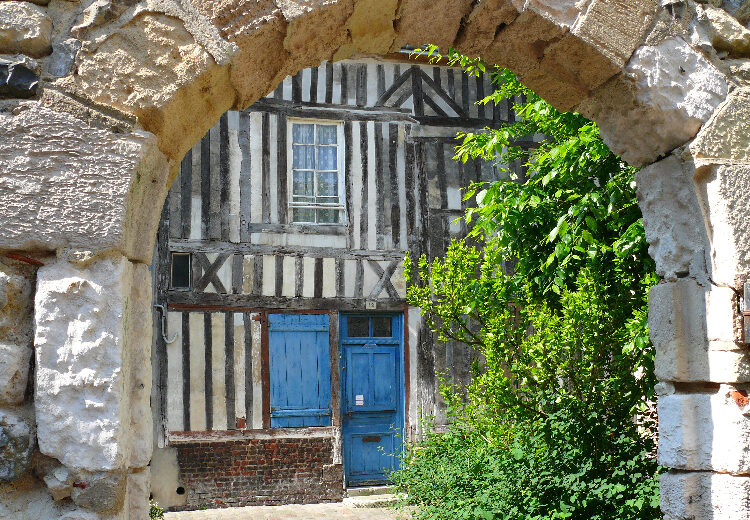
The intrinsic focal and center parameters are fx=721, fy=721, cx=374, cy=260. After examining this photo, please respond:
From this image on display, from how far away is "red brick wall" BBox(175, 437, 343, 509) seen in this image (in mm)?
7375

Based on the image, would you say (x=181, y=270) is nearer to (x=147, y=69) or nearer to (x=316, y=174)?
(x=316, y=174)

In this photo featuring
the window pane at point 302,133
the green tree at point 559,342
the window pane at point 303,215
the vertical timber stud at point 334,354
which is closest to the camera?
the green tree at point 559,342

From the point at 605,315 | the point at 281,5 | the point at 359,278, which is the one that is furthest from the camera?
the point at 359,278

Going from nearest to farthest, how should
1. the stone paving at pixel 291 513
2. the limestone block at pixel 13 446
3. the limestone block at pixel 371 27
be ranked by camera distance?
1. the limestone block at pixel 13 446
2. the limestone block at pixel 371 27
3. the stone paving at pixel 291 513

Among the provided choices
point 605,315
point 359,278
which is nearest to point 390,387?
point 359,278

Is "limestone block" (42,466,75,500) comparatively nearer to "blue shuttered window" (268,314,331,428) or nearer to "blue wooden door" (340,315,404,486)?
"blue shuttered window" (268,314,331,428)

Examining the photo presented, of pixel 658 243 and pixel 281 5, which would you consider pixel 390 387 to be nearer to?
pixel 658 243

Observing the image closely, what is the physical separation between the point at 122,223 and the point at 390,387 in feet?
21.3

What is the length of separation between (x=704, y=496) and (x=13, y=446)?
2059 millimetres

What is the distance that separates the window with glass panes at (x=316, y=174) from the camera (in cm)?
810

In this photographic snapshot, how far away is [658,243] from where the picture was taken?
2557 millimetres

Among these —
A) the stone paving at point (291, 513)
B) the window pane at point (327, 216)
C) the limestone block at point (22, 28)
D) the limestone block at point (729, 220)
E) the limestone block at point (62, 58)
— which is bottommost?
the stone paving at point (291, 513)

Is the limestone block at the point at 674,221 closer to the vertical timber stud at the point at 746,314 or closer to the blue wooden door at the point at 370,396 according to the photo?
the vertical timber stud at the point at 746,314

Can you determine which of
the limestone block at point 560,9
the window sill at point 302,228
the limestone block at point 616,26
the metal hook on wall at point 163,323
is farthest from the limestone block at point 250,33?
the window sill at point 302,228
